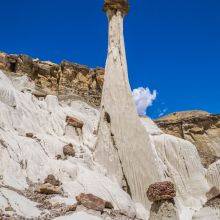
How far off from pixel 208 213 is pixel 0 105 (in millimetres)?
11233

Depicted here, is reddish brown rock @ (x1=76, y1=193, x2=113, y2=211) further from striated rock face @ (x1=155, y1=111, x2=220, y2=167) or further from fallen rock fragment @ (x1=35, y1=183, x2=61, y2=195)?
striated rock face @ (x1=155, y1=111, x2=220, y2=167)

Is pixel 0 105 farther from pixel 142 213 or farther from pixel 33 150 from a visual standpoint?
pixel 142 213

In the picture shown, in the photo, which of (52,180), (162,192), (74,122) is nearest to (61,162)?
(52,180)

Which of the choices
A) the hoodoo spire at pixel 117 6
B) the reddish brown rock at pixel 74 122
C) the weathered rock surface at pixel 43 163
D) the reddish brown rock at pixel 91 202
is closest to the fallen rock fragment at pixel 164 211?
the weathered rock surface at pixel 43 163

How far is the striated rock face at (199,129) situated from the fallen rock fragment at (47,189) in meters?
30.6

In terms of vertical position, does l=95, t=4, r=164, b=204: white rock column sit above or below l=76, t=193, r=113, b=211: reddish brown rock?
above

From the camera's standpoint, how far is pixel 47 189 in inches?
636

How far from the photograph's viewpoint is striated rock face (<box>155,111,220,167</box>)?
46.4m

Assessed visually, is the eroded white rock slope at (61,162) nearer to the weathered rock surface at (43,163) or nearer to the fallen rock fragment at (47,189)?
the weathered rock surface at (43,163)

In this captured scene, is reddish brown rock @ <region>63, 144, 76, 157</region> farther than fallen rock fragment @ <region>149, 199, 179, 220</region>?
Yes

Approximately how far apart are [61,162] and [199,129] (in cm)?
2984

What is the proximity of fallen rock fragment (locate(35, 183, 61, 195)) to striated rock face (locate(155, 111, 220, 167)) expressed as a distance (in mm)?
30611

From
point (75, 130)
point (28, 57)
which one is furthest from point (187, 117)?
point (75, 130)

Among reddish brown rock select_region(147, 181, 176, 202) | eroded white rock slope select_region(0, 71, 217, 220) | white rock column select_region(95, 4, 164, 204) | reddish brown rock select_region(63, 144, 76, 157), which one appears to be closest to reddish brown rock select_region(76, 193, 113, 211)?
eroded white rock slope select_region(0, 71, 217, 220)
